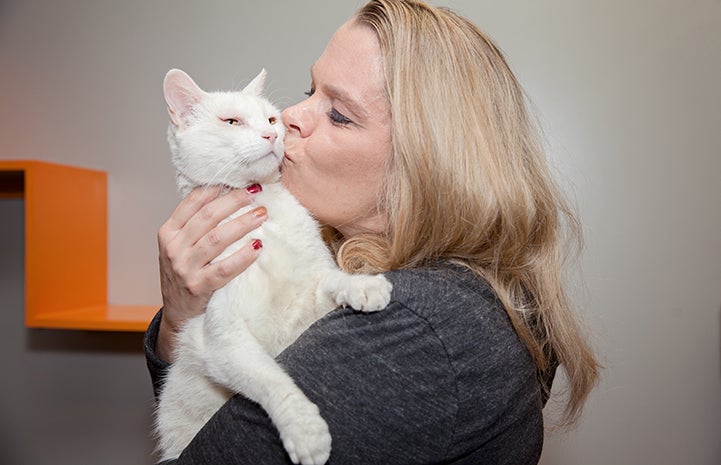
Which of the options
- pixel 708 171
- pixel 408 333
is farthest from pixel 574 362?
pixel 708 171

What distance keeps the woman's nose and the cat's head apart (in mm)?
24

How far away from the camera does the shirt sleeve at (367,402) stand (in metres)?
0.83

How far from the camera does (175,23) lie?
7.65 ft

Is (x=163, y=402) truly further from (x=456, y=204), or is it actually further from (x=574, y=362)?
(x=574, y=362)

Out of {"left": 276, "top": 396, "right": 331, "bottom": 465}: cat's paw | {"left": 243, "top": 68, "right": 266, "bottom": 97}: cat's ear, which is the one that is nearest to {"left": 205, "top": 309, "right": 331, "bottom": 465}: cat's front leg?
{"left": 276, "top": 396, "right": 331, "bottom": 465}: cat's paw

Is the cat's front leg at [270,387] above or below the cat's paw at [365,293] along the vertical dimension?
below

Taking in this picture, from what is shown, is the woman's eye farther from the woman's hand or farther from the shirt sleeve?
the shirt sleeve

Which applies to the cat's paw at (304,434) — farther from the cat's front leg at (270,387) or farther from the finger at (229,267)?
the finger at (229,267)

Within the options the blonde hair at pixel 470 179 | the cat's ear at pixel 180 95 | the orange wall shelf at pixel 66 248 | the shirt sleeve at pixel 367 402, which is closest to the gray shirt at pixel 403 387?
the shirt sleeve at pixel 367 402

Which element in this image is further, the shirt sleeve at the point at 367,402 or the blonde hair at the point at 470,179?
the blonde hair at the point at 470,179

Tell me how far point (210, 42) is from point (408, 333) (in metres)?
1.78

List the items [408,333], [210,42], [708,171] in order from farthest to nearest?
[210,42]
[708,171]
[408,333]

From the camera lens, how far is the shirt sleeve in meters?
0.83

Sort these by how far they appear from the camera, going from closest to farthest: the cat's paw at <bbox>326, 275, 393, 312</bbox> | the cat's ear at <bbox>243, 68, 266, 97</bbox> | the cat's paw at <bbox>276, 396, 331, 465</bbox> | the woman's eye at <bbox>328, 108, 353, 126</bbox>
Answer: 1. the cat's paw at <bbox>276, 396, 331, 465</bbox>
2. the cat's paw at <bbox>326, 275, 393, 312</bbox>
3. the woman's eye at <bbox>328, 108, 353, 126</bbox>
4. the cat's ear at <bbox>243, 68, 266, 97</bbox>
